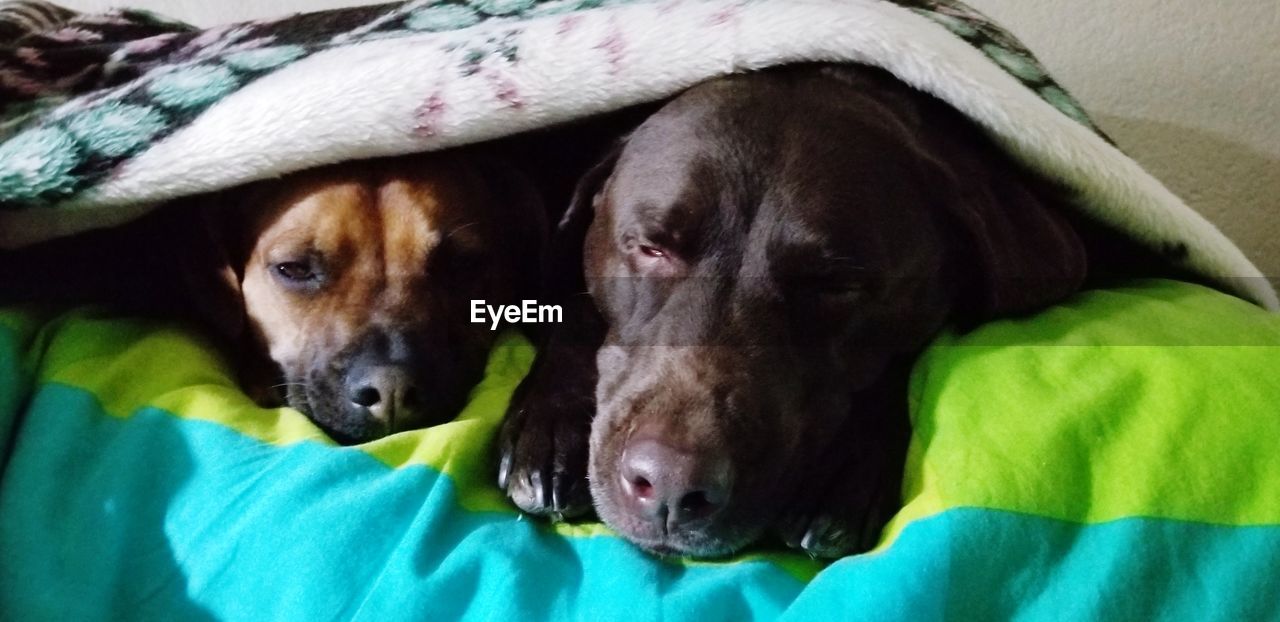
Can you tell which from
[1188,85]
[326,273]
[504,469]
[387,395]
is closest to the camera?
[504,469]

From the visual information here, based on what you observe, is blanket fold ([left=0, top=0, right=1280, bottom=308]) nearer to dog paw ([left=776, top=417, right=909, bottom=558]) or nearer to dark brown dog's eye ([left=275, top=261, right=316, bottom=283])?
dark brown dog's eye ([left=275, top=261, right=316, bottom=283])

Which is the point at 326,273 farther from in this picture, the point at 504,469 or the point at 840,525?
the point at 840,525

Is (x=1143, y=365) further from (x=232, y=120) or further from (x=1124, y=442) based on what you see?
(x=232, y=120)

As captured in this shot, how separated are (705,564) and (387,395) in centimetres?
40

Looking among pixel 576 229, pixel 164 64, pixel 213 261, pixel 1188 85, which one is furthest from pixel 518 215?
pixel 1188 85

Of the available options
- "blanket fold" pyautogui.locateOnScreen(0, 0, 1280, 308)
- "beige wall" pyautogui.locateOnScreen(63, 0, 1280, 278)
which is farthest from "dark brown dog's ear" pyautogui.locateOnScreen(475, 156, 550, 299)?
"beige wall" pyautogui.locateOnScreen(63, 0, 1280, 278)

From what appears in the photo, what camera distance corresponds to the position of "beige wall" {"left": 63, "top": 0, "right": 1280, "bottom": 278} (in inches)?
66.0

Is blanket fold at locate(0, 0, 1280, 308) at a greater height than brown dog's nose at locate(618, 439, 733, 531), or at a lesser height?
greater

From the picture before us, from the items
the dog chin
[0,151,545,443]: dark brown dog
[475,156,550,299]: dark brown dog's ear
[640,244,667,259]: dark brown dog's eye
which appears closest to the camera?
the dog chin

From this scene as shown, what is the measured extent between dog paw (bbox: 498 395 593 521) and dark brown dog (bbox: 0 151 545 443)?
0.15 metres

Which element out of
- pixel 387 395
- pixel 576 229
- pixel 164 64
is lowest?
pixel 387 395

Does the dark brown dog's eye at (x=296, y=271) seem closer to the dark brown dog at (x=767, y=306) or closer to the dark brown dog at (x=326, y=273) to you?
the dark brown dog at (x=326, y=273)

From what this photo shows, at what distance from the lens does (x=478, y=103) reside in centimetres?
110

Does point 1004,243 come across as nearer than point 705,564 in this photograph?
No
